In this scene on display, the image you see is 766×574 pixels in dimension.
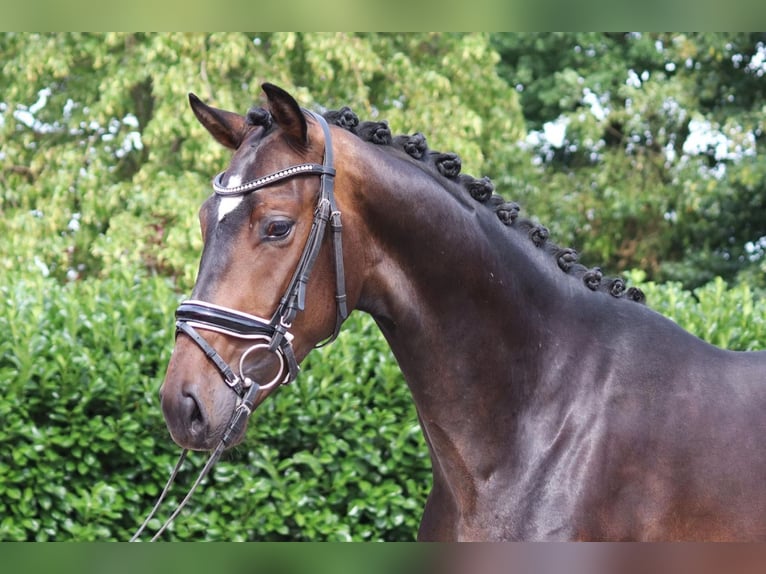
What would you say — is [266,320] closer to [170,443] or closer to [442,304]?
[442,304]

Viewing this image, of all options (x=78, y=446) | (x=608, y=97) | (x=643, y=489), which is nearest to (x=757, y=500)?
(x=643, y=489)

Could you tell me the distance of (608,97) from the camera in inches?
559

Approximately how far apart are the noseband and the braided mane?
24cm

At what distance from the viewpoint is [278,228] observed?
242cm

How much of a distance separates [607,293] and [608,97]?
12071 millimetres

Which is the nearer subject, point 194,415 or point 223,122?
point 194,415

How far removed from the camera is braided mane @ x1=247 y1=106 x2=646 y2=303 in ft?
9.18

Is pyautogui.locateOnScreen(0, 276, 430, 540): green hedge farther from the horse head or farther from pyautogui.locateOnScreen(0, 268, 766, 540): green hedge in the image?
the horse head

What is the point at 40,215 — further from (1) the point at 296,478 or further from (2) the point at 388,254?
(2) the point at 388,254

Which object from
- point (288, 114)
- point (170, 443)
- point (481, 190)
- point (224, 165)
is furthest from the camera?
point (224, 165)

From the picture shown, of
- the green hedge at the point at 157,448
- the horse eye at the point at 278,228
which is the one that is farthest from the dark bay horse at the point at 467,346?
the green hedge at the point at 157,448

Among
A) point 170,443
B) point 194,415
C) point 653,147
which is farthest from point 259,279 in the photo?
point 653,147

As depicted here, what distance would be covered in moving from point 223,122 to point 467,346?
990 mm

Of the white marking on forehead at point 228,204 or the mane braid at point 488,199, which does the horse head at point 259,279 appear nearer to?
the white marking on forehead at point 228,204
